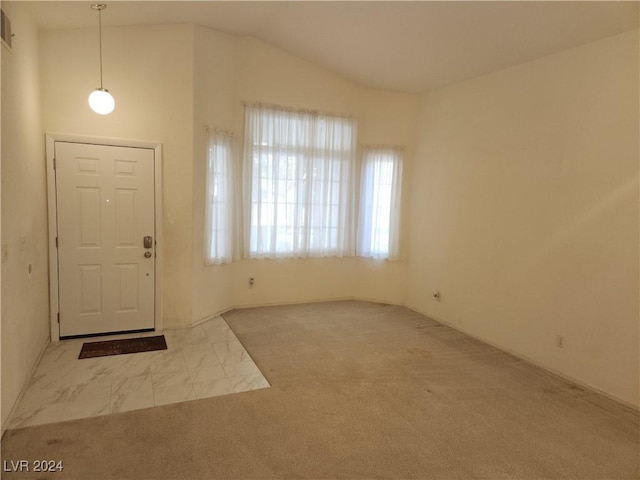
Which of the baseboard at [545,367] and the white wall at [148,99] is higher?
the white wall at [148,99]

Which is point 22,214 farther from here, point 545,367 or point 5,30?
point 545,367

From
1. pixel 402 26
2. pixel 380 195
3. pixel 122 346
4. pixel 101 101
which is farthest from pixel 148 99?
pixel 380 195

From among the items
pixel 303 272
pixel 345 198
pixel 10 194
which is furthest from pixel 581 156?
pixel 10 194

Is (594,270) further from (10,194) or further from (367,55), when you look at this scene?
(10,194)

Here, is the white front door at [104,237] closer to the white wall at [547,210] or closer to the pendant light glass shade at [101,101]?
the pendant light glass shade at [101,101]

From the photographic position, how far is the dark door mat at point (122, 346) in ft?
11.9

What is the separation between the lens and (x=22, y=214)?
292 centimetres

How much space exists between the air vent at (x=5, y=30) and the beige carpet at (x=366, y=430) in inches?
96.0

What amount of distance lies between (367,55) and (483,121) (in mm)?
1483

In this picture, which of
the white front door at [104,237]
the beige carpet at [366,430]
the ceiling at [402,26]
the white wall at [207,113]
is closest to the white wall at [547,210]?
the ceiling at [402,26]

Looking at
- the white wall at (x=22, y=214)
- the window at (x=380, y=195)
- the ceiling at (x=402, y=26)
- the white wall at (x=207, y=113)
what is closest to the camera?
the white wall at (x=22, y=214)

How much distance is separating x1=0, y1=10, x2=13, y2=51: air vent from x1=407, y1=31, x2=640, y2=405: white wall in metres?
4.17

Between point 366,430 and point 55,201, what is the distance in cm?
344

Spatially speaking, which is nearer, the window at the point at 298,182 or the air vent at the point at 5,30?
the air vent at the point at 5,30
